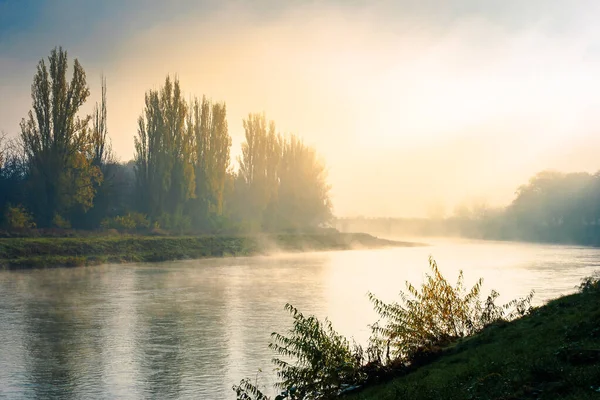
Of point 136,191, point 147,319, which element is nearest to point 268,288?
point 147,319

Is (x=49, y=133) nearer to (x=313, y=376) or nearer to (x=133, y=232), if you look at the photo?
(x=133, y=232)

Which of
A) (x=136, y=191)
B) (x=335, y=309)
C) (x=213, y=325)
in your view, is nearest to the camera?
(x=213, y=325)

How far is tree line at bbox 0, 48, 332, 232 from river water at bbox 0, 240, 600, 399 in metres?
12.4

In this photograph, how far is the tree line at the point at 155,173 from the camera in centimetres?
4397

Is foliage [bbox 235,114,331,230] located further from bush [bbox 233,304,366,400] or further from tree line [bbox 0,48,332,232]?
bush [bbox 233,304,366,400]

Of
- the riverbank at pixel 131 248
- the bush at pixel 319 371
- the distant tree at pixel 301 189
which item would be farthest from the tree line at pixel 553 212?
the bush at pixel 319 371

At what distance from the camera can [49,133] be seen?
145 feet

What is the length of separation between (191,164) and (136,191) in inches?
231

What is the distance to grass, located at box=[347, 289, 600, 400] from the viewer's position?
264 inches

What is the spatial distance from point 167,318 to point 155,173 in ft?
121

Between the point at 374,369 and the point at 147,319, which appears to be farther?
the point at 147,319

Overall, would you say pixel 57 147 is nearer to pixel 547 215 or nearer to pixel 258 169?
pixel 258 169

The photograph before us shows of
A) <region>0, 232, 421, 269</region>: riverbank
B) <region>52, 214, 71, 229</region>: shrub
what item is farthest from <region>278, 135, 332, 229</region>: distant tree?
<region>52, 214, 71, 229</region>: shrub

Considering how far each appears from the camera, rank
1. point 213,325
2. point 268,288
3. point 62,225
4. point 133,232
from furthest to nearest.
→ point 133,232 < point 62,225 < point 268,288 < point 213,325
